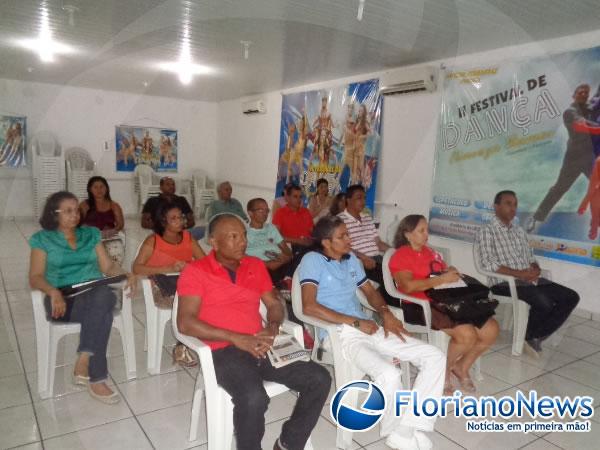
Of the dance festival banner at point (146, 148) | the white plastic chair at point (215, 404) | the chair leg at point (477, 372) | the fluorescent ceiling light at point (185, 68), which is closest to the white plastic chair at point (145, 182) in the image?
the dance festival banner at point (146, 148)

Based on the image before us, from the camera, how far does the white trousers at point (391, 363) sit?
72.7 inches

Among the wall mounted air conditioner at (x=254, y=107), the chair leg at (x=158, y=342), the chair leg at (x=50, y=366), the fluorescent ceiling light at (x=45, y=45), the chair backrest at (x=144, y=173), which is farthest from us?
the chair backrest at (x=144, y=173)

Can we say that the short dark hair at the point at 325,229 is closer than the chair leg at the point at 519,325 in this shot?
Yes

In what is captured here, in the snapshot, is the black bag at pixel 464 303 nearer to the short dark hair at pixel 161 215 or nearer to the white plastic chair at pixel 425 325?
the white plastic chair at pixel 425 325

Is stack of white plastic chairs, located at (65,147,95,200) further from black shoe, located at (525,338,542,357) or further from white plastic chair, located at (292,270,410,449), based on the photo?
black shoe, located at (525,338,542,357)

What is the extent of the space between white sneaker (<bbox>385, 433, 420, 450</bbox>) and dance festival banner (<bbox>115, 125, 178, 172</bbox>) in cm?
776

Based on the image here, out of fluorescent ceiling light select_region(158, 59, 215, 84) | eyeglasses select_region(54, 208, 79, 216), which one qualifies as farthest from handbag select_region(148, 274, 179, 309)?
fluorescent ceiling light select_region(158, 59, 215, 84)

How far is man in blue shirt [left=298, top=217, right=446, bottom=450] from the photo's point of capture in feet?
6.20

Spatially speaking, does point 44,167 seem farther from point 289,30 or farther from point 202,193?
point 289,30

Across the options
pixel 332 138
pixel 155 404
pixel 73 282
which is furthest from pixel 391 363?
pixel 332 138

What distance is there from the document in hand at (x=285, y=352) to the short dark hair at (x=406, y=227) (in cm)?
97

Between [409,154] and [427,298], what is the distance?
9.74 feet

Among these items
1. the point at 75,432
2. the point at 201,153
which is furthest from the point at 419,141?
the point at 201,153

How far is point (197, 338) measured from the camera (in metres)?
1.79
